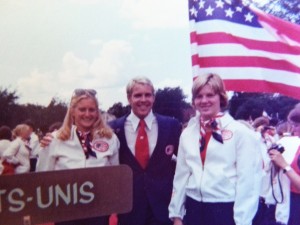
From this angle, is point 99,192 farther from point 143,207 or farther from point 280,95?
point 280,95

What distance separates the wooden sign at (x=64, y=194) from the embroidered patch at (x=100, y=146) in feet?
0.44

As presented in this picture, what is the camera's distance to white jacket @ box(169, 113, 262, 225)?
184cm

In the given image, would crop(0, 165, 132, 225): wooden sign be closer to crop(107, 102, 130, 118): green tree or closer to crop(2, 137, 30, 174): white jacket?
crop(2, 137, 30, 174): white jacket

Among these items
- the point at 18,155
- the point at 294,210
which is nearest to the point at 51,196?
the point at 18,155

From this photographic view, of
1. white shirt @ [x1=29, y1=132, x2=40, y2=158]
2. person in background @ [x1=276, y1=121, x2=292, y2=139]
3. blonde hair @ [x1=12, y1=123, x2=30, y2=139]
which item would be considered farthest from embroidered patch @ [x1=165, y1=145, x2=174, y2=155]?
blonde hair @ [x1=12, y1=123, x2=30, y2=139]

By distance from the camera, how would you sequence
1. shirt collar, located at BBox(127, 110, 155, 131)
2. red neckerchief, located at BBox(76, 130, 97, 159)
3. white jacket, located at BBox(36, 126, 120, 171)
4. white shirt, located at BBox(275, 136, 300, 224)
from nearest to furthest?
white jacket, located at BBox(36, 126, 120, 171) → red neckerchief, located at BBox(76, 130, 97, 159) → shirt collar, located at BBox(127, 110, 155, 131) → white shirt, located at BBox(275, 136, 300, 224)

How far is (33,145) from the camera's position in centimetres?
165

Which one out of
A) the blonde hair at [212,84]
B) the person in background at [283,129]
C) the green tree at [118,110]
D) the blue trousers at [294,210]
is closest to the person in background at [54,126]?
the green tree at [118,110]

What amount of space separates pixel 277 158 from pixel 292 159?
123 millimetres

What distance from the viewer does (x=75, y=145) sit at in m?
1.85

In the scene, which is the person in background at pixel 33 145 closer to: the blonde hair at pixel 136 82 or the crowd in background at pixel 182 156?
the crowd in background at pixel 182 156

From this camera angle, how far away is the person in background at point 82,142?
5.52ft

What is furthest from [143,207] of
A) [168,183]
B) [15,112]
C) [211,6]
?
[211,6]

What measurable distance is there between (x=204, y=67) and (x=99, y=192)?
2.34ft
